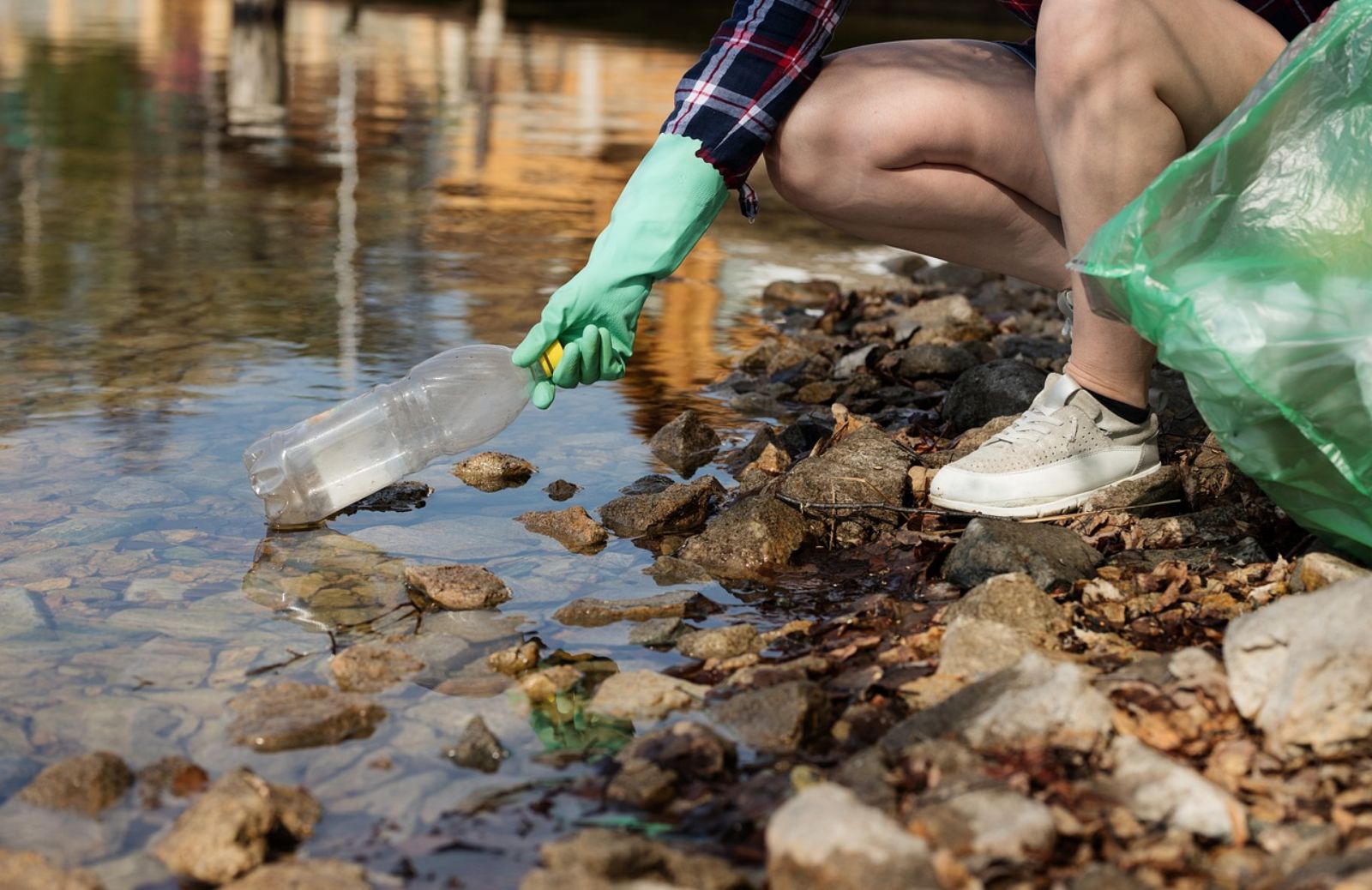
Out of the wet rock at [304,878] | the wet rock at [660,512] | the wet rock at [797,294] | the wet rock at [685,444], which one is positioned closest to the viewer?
the wet rock at [304,878]

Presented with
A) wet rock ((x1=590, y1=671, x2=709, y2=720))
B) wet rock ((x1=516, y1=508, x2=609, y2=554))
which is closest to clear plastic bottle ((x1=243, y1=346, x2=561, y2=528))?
wet rock ((x1=516, y1=508, x2=609, y2=554))

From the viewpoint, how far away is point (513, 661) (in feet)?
6.86

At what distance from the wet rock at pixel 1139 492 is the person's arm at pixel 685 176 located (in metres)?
0.84

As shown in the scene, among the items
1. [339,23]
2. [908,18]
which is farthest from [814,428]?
[908,18]

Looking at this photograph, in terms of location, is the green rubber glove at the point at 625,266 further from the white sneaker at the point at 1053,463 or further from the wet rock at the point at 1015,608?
the wet rock at the point at 1015,608

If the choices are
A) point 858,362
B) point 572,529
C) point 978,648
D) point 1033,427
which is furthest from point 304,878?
point 858,362

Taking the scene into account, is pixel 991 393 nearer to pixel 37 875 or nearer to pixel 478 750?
pixel 478 750

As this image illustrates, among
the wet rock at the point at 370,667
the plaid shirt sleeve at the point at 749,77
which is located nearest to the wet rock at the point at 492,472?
the plaid shirt sleeve at the point at 749,77

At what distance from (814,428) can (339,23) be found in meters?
16.4

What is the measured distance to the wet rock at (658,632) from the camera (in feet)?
7.18

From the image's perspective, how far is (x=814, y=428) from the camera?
319cm

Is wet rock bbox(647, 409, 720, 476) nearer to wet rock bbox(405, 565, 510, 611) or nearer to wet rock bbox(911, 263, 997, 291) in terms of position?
wet rock bbox(405, 565, 510, 611)

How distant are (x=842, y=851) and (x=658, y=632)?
802 mm

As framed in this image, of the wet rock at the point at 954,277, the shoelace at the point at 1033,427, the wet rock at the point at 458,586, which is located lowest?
the wet rock at the point at 954,277
